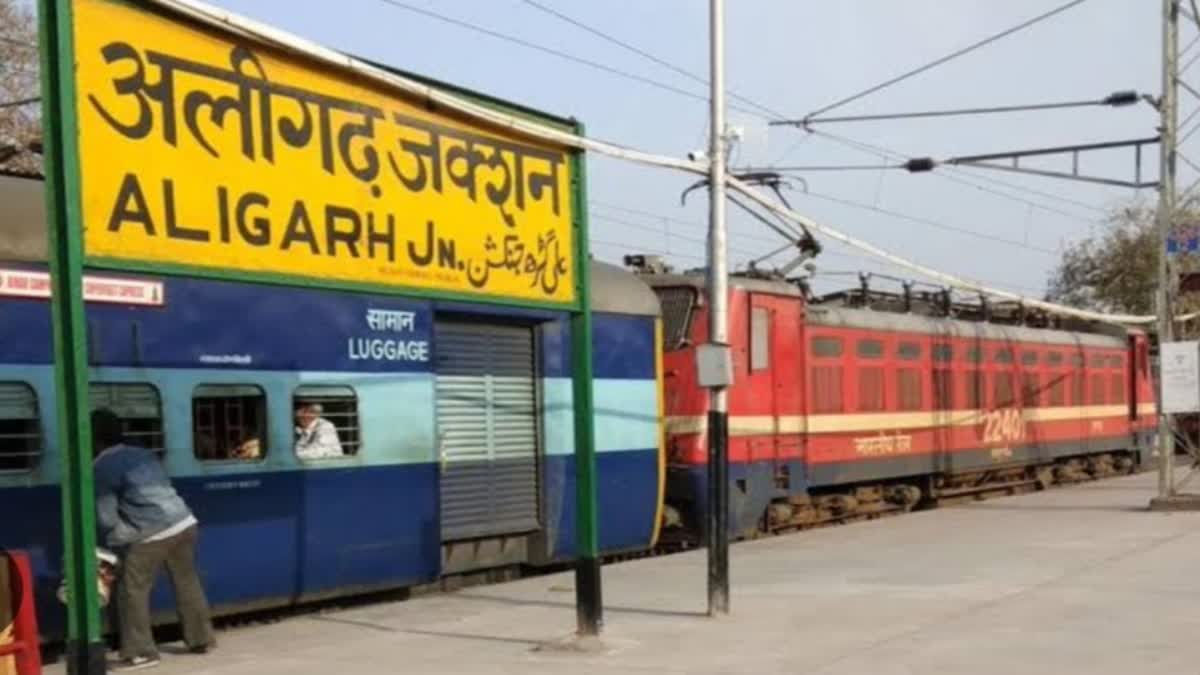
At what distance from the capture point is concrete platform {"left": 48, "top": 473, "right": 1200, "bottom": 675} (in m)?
9.64

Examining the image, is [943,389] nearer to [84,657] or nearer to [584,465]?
[584,465]

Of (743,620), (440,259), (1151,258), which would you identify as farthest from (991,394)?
(1151,258)

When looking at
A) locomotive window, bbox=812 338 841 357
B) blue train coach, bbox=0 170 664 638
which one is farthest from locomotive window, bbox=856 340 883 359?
blue train coach, bbox=0 170 664 638

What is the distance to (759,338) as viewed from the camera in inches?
688

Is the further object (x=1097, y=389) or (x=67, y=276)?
(x=1097, y=389)

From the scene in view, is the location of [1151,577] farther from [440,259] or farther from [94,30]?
[94,30]

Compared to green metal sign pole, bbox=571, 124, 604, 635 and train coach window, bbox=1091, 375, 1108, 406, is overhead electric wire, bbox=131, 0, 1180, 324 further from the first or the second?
train coach window, bbox=1091, 375, 1108, 406

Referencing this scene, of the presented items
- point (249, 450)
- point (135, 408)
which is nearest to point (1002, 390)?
point (249, 450)

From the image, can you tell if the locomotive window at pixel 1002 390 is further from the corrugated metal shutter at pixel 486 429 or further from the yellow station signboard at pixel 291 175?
the yellow station signboard at pixel 291 175

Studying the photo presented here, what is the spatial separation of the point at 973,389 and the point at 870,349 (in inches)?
166

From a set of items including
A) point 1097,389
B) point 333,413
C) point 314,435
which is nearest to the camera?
point 314,435

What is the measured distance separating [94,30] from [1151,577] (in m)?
10.4

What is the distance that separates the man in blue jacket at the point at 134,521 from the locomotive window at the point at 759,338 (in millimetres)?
8814

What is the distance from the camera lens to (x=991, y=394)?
24.8m
